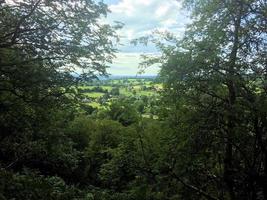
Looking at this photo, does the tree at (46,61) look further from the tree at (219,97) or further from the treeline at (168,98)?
the tree at (219,97)

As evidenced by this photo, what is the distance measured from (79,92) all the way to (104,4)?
7.14 ft

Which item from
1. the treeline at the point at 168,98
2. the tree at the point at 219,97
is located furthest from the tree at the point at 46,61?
the tree at the point at 219,97

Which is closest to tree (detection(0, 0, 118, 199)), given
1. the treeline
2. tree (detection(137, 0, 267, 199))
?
the treeline

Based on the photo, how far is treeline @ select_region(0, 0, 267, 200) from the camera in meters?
10.0

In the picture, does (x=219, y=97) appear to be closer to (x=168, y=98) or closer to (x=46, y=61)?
(x=168, y=98)

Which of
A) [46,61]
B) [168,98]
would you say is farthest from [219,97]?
[46,61]

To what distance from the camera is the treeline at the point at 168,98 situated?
10008mm

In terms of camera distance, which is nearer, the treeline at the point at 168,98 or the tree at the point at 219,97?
the treeline at the point at 168,98

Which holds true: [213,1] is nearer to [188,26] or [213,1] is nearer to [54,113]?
[188,26]

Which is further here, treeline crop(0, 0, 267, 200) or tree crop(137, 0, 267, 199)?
tree crop(137, 0, 267, 199)

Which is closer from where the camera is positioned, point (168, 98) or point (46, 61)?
point (46, 61)

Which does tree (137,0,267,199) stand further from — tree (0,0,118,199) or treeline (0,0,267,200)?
tree (0,0,118,199)

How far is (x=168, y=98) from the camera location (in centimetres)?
1165

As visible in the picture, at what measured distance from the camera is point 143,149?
494 inches
